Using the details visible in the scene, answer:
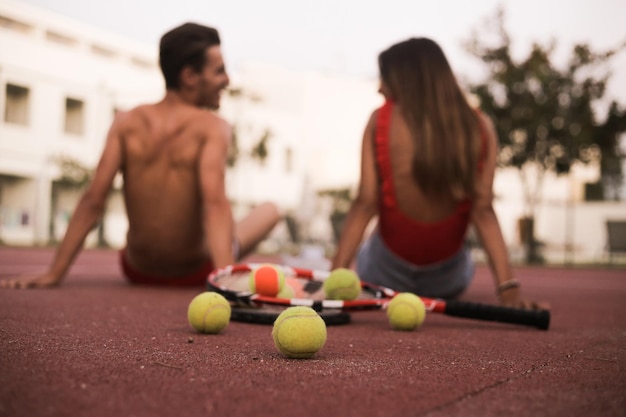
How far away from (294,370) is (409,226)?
2217 mm

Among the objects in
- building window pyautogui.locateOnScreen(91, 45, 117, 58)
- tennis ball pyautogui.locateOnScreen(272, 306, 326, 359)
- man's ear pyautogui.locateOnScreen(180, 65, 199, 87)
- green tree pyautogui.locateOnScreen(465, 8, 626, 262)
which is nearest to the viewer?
tennis ball pyautogui.locateOnScreen(272, 306, 326, 359)

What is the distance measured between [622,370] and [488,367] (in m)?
0.39

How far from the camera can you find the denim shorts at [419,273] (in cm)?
422

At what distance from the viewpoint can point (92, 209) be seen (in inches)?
166

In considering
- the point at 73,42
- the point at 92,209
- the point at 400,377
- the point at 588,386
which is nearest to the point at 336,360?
the point at 400,377

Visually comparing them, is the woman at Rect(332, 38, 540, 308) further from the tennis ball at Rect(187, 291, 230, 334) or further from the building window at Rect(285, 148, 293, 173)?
the building window at Rect(285, 148, 293, 173)

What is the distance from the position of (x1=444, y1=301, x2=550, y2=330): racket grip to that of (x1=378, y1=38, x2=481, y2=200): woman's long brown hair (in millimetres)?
883

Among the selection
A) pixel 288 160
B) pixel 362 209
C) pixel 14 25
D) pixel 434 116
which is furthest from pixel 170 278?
pixel 288 160

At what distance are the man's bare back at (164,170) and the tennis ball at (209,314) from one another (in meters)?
1.81

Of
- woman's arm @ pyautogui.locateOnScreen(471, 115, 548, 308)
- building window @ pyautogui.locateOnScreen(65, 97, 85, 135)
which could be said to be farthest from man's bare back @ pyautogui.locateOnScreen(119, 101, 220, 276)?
building window @ pyautogui.locateOnScreen(65, 97, 85, 135)

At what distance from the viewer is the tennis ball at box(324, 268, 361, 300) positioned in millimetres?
3125

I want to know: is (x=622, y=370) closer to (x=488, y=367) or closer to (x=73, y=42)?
(x=488, y=367)

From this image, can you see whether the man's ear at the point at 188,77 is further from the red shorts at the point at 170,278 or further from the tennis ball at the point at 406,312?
the tennis ball at the point at 406,312

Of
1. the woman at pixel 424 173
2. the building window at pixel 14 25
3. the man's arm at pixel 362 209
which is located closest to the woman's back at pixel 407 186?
the woman at pixel 424 173
